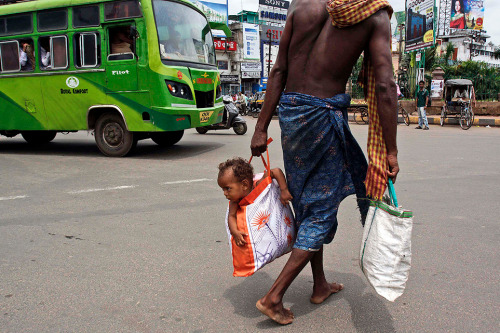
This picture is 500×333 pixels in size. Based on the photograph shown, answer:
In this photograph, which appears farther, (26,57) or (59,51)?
(26,57)

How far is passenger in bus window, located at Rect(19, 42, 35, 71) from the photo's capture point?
8.38 m

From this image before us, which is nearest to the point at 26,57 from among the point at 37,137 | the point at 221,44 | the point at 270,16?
the point at 37,137

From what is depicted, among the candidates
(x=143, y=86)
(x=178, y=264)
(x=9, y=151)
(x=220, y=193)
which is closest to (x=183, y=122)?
(x=143, y=86)

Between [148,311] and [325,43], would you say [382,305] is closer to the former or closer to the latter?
[148,311]

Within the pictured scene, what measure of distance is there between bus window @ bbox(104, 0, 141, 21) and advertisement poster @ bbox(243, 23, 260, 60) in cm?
4247

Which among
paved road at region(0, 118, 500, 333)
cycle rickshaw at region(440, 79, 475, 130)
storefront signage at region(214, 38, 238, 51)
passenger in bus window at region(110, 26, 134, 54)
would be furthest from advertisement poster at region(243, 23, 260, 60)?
paved road at region(0, 118, 500, 333)

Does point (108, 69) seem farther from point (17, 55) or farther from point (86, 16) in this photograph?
point (17, 55)

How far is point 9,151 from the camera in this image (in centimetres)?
924

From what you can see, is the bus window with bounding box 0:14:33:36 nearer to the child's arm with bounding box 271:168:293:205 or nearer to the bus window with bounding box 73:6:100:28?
the bus window with bounding box 73:6:100:28

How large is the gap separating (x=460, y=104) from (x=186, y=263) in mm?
14277

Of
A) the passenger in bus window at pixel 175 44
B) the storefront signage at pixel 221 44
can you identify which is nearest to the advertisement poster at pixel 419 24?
the passenger in bus window at pixel 175 44

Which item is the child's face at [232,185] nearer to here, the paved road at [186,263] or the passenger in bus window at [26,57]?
the paved road at [186,263]

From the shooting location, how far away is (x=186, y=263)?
311cm

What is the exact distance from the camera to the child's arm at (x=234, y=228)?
2.22 meters
